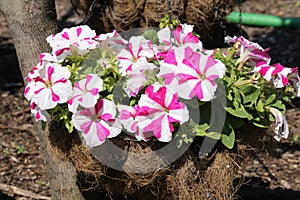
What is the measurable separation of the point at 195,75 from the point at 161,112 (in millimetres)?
150

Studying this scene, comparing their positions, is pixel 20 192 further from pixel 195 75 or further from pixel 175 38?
pixel 195 75

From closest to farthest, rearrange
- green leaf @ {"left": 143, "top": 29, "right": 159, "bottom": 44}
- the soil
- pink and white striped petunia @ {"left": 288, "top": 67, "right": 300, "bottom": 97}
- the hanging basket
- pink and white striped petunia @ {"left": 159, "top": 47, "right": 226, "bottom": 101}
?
pink and white striped petunia @ {"left": 159, "top": 47, "right": 226, "bottom": 101}
pink and white striped petunia @ {"left": 288, "top": 67, "right": 300, "bottom": 97}
green leaf @ {"left": 143, "top": 29, "right": 159, "bottom": 44}
the hanging basket
the soil

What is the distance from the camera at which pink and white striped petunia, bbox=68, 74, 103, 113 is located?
5.99 ft

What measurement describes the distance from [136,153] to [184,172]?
18 centimetres

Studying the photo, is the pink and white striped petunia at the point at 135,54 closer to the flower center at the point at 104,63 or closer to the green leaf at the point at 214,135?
the flower center at the point at 104,63

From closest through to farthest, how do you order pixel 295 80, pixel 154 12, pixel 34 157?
pixel 295 80 → pixel 154 12 → pixel 34 157

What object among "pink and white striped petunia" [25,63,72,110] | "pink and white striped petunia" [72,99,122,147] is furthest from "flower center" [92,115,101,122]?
"pink and white striped petunia" [25,63,72,110]

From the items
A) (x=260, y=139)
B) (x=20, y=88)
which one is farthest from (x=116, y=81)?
(x=20, y=88)

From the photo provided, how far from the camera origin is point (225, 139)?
76.5 inches

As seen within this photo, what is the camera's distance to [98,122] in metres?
1.85

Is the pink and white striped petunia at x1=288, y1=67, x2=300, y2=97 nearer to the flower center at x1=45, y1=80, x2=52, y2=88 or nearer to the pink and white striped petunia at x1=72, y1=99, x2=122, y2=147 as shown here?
the pink and white striped petunia at x1=72, y1=99, x2=122, y2=147

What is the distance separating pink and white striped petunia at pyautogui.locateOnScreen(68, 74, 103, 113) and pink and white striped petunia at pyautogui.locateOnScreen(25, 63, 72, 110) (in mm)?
25

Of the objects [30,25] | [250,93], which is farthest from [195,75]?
[30,25]

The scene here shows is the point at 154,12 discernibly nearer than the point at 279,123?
No
